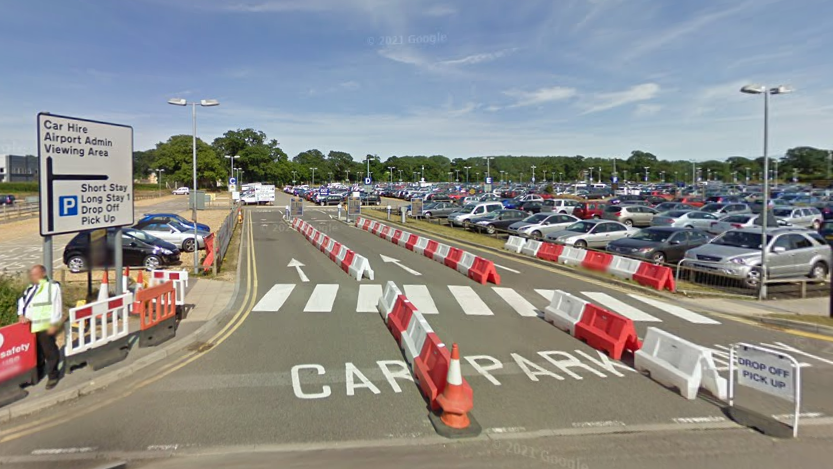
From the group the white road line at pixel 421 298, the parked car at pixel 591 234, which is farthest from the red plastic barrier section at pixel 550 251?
the white road line at pixel 421 298

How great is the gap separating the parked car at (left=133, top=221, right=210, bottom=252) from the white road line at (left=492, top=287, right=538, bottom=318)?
599 inches

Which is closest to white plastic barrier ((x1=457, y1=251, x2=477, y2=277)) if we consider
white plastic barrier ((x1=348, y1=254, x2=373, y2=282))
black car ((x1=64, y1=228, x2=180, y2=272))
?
white plastic barrier ((x1=348, y1=254, x2=373, y2=282))

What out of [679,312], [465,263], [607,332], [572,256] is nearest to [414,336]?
[607,332]

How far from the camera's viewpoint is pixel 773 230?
18797 mm

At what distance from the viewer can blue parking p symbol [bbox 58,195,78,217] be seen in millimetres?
9774

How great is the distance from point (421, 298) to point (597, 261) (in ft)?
26.2

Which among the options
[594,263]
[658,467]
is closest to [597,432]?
[658,467]

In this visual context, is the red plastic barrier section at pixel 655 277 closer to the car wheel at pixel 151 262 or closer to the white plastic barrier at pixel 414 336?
the white plastic barrier at pixel 414 336

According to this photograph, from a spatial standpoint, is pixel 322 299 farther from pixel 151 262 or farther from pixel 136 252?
pixel 136 252

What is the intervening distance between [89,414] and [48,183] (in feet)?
15.0

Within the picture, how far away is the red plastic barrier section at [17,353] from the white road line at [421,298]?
295 inches

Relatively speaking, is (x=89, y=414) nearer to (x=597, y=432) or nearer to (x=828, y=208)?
(x=597, y=432)

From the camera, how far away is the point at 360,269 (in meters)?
17.5

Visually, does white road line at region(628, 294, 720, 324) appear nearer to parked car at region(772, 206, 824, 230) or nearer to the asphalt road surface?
the asphalt road surface
